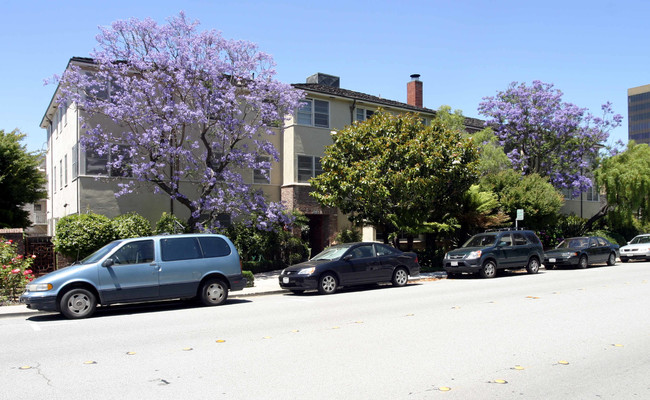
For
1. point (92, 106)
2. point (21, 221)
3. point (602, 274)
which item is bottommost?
point (602, 274)

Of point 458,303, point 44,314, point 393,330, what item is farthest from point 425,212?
point 44,314

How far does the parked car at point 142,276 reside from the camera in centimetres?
1109

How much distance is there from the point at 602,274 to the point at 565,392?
636 inches

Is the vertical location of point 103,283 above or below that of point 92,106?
below

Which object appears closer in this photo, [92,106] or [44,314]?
Result: [44,314]

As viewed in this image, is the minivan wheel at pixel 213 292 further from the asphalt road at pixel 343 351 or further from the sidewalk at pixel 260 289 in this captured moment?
the sidewalk at pixel 260 289

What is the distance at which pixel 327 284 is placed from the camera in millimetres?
15172

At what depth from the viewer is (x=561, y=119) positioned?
2984 centimetres

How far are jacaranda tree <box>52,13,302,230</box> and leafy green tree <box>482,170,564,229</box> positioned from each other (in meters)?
11.5

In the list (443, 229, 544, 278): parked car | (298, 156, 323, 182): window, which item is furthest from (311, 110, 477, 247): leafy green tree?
(298, 156, 323, 182): window

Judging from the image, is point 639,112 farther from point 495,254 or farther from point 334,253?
point 334,253

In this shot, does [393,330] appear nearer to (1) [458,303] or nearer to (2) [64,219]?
(1) [458,303]

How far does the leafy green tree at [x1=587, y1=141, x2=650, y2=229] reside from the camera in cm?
3198

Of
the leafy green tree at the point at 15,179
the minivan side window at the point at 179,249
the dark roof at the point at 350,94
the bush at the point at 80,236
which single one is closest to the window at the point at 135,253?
the minivan side window at the point at 179,249
